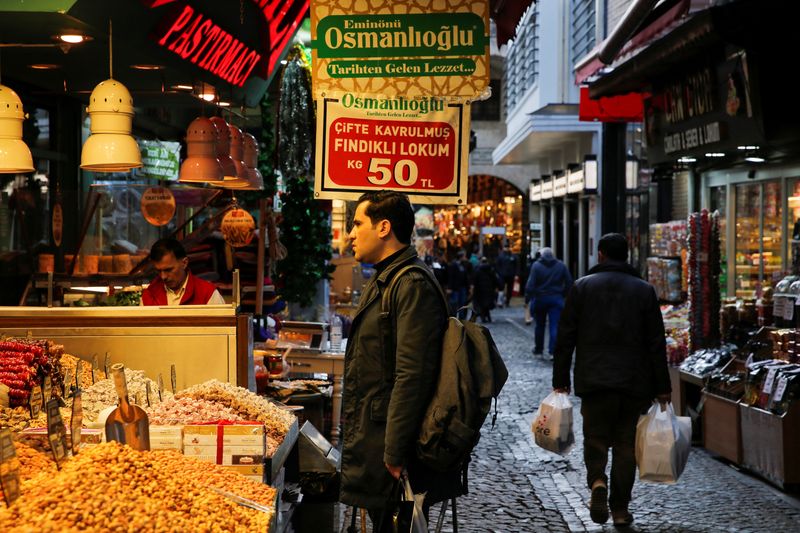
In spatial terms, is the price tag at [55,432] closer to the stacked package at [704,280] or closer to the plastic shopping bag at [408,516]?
the plastic shopping bag at [408,516]

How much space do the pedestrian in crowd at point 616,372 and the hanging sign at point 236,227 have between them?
3514 mm

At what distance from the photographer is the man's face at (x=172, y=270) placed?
310 inches

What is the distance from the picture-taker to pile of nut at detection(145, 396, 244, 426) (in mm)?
4783

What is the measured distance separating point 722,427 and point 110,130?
6290 millimetres

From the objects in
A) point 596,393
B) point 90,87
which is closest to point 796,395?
point 596,393

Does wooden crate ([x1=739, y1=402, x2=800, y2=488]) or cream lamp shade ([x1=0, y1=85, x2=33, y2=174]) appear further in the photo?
wooden crate ([x1=739, y1=402, x2=800, y2=488])

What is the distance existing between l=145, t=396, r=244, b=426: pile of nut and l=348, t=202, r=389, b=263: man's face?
3.25 ft

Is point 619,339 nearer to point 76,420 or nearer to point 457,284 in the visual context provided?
point 76,420

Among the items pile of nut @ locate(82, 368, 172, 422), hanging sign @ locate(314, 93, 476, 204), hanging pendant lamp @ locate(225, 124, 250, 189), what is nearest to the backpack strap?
pile of nut @ locate(82, 368, 172, 422)

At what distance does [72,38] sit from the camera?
7.64 metres

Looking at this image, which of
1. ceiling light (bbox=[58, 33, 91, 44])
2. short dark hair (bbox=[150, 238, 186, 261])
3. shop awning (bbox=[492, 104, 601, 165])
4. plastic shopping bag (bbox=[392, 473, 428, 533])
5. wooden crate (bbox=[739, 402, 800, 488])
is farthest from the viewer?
shop awning (bbox=[492, 104, 601, 165])

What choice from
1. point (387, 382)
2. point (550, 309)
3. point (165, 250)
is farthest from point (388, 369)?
point (550, 309)

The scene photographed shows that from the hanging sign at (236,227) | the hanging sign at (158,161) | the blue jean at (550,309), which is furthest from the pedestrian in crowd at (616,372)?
the blue jean at (550,309)

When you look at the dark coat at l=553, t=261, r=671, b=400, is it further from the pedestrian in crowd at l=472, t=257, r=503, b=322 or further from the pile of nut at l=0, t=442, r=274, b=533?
the pedestrian in crowd at l=472, t=257, r=503, b=322
